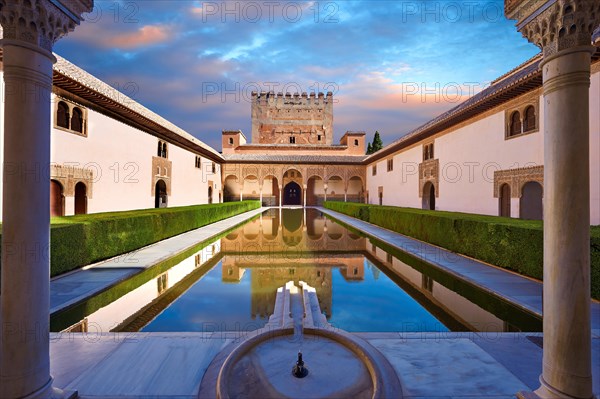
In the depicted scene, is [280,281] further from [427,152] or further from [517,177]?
[427,152]

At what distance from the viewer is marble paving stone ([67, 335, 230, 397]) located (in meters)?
2.31

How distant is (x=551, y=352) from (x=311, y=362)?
164 centimetres

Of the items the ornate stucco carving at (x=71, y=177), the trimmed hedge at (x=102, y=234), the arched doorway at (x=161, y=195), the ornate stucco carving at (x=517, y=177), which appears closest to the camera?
the trimmed hedge at (x=102, y=234)

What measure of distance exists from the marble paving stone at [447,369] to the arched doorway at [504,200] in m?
8.78

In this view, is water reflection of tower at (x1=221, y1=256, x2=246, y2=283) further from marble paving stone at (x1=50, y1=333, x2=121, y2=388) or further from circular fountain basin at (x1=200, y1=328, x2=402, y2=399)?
circular fountain basin at (x1=200, y1=328, x2=402, y2=399)

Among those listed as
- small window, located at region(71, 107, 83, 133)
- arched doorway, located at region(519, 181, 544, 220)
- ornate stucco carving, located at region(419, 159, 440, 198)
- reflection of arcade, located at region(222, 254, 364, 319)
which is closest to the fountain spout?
reflection of arcade, located at region(222, 254, 364, 319)

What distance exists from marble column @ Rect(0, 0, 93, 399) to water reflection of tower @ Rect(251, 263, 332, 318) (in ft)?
8.08

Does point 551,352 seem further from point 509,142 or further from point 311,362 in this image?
point 509,142

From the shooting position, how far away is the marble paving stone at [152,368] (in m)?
2.31

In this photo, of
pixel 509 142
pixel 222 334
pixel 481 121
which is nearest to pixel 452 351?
pixel 222 334

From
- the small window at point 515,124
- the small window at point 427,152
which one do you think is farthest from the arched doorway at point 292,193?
the small window at point 515,124

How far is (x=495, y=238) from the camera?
6.19m

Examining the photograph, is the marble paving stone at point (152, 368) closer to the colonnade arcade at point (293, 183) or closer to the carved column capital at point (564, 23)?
the carved column capital at point (564, 23)

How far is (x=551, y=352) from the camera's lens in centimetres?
206
